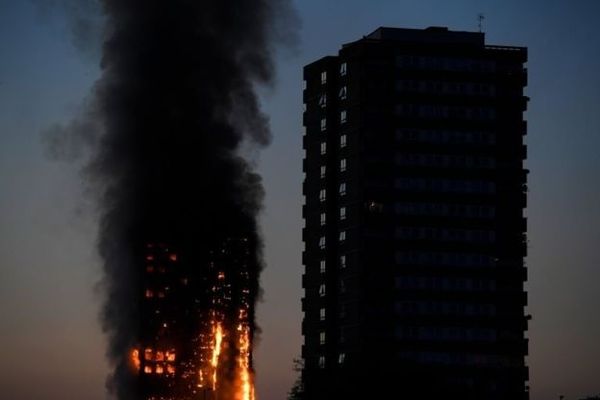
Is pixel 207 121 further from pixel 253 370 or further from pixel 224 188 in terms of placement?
pixel 253 370

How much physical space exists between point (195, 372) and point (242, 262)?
988cm

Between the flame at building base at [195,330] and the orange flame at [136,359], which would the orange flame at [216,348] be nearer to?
the flame at building base at [195,330]

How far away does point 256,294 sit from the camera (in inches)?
7446

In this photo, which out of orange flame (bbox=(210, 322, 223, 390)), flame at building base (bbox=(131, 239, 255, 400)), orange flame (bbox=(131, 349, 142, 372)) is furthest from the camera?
orange flame (bbox=(131, 349, 142, 372))

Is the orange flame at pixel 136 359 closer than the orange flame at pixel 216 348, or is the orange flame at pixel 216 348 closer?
the orange flame at pixel 216 348

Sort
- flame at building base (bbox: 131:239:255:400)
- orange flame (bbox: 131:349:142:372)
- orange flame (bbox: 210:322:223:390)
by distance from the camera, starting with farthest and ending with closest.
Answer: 1. orange flame (bbox: 131:349:142:372)
2. orange flame (bbox: 210:322:223:390)
3. flame at building base (bbox: 131:239:255:400)

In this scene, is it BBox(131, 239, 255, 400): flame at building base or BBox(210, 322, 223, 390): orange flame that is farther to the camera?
BBox(210, 322, 223, 390): orange flame

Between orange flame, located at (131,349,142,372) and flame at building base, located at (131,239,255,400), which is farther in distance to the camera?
orange flame, located at (131,349,142,372)

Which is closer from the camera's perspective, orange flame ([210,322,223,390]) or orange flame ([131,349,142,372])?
orange flame ([210,322,223,390])

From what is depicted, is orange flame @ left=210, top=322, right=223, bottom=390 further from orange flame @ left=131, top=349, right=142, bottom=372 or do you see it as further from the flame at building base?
orange flame @ left=131, top=349, right=142, bottom=372

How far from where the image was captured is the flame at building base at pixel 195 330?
186 meters

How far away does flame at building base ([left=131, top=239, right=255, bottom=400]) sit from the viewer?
186 metres

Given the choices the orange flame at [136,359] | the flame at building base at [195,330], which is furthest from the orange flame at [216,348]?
the orange flame at [136,359]

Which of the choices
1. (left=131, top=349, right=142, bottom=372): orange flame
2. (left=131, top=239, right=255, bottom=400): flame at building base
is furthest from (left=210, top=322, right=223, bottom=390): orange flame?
(left=131, top=349, right=142, bottom=372): orange flame
